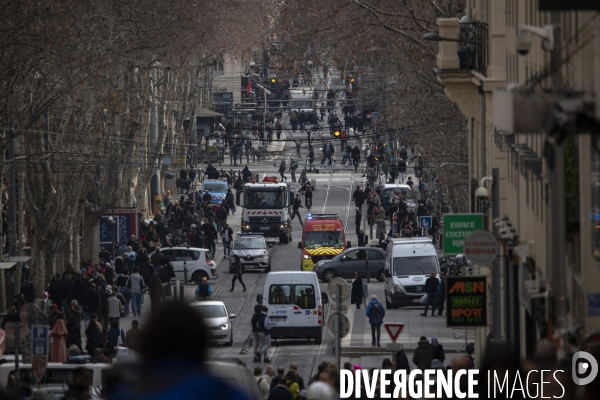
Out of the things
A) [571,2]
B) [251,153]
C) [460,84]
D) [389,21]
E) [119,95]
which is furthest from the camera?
[251,153]

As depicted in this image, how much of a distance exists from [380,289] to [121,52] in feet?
37.1

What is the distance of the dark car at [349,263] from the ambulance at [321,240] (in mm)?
2445

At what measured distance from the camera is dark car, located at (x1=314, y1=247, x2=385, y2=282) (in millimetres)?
42844

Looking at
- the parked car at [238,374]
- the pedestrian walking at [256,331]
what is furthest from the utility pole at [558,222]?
the pedestrian walking at [256,331]

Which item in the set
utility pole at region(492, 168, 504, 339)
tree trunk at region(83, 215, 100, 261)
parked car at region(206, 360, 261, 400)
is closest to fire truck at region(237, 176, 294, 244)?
tree trunk at region(83, 215, 100, 261)

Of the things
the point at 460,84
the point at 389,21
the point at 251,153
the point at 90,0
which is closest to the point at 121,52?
the point at 90,0

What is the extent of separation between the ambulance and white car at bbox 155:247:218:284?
13.4 ft

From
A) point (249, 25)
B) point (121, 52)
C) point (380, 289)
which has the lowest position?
point (380, 289)

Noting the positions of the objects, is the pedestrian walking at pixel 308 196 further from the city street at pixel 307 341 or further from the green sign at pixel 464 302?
the green sign at pixel 464 302

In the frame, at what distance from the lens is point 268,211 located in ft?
178

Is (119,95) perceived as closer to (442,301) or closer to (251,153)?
(442,301)

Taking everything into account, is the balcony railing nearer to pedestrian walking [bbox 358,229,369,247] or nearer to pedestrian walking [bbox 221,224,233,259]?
pedestrian walking [bbox 221,224,233,259]

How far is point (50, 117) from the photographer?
1607 inches

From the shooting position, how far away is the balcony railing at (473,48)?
905 inches
